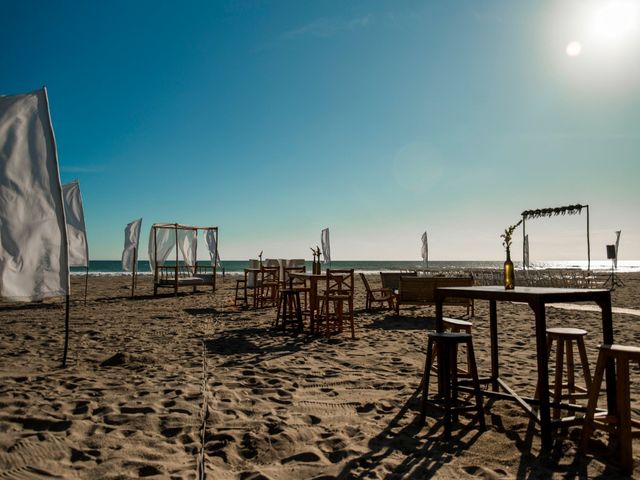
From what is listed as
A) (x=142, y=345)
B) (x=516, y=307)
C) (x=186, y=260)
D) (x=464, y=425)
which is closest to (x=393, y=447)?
(x=464, y=425)

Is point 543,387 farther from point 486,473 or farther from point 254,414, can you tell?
point 254,414

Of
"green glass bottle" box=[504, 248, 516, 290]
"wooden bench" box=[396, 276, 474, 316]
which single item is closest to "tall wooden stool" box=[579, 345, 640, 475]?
"green glass bottle" box=[504, 248, 516, 290]

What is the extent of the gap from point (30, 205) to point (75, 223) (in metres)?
6.99

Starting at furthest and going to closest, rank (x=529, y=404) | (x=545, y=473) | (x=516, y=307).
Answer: (x=516, y=307) → (x=529, y=404) → (x=545, y=473)

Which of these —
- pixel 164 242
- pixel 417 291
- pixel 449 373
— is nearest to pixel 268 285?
pixel 417 291

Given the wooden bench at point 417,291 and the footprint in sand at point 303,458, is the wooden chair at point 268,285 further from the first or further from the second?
the footprint in sand at point 303,458

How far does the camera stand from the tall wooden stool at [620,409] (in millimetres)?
2291

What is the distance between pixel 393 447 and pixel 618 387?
1354 mm

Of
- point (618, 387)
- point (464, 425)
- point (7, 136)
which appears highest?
point (7, 136)

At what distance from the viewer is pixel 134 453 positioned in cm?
248

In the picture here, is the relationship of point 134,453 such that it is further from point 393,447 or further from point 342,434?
point 393,447

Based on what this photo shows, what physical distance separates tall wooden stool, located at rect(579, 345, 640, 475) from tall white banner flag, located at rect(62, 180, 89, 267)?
35.3 ft

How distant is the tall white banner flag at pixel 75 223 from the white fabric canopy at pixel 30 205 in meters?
6.67

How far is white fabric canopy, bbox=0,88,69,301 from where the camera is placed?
3.98 m
